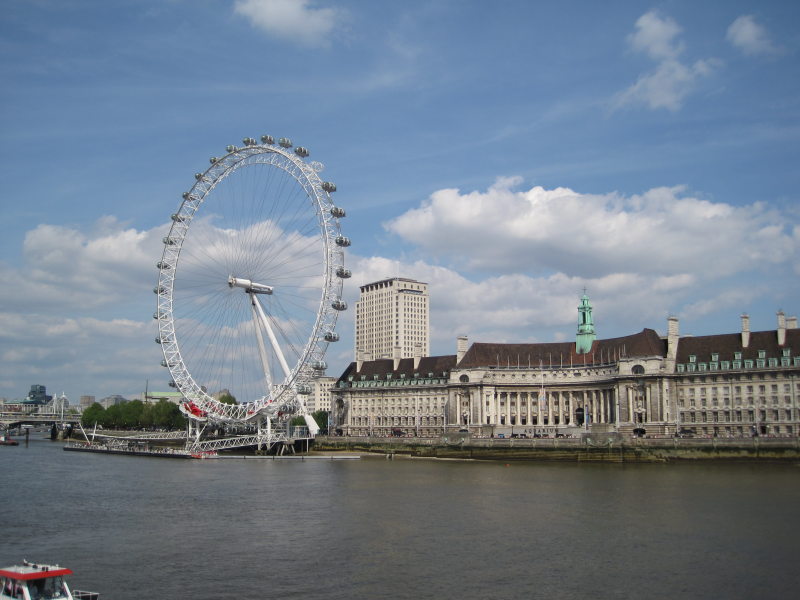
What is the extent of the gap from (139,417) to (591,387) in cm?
10053

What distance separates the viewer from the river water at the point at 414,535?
30.8 meters

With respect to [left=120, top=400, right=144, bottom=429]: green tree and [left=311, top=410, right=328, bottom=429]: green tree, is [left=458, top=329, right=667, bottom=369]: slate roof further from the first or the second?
[left=120, top=400, right=144, bottom=429]: green tree

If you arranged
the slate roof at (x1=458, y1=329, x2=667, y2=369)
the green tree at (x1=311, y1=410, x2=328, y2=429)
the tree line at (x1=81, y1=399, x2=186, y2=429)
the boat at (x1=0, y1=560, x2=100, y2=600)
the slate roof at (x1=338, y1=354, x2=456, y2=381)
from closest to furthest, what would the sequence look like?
the boat at (x1=0, y1=560, x2=100, y2=600)
the slate roof at (x1=458, y1=329, x2=667, y2=369)
the slate roof at (x1=338, y1=354, x2=456, y2=381)
the tree line at (x1=81, y1=399, x2=186, y2=429)
the green tree at (x1=311, y1=410, x2=328, y2=429)

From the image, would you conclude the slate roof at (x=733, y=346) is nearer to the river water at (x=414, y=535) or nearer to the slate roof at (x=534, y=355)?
the slate roof at (x=534, y=355)

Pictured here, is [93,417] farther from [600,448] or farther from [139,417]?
[600,448]

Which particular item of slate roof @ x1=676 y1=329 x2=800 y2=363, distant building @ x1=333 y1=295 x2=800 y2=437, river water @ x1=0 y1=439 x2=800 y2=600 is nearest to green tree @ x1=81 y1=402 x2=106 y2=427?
distant building @ x1=333 y1=295 x2=800 y2=437

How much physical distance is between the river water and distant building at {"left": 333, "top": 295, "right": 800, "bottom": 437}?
99.0 ft

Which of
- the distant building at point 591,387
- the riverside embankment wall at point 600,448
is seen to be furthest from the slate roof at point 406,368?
the riverside embankment wall at point 600,448

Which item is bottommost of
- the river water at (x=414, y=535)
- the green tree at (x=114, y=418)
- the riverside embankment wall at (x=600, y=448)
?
the river water at (x=414, y=535)

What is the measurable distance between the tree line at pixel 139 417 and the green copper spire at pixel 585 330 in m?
81.5

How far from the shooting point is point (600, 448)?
91.2m

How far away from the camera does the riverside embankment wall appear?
84.1m

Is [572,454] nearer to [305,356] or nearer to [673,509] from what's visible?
[305,356]

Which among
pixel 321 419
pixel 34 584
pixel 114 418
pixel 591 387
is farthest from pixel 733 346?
pixel 114 418
